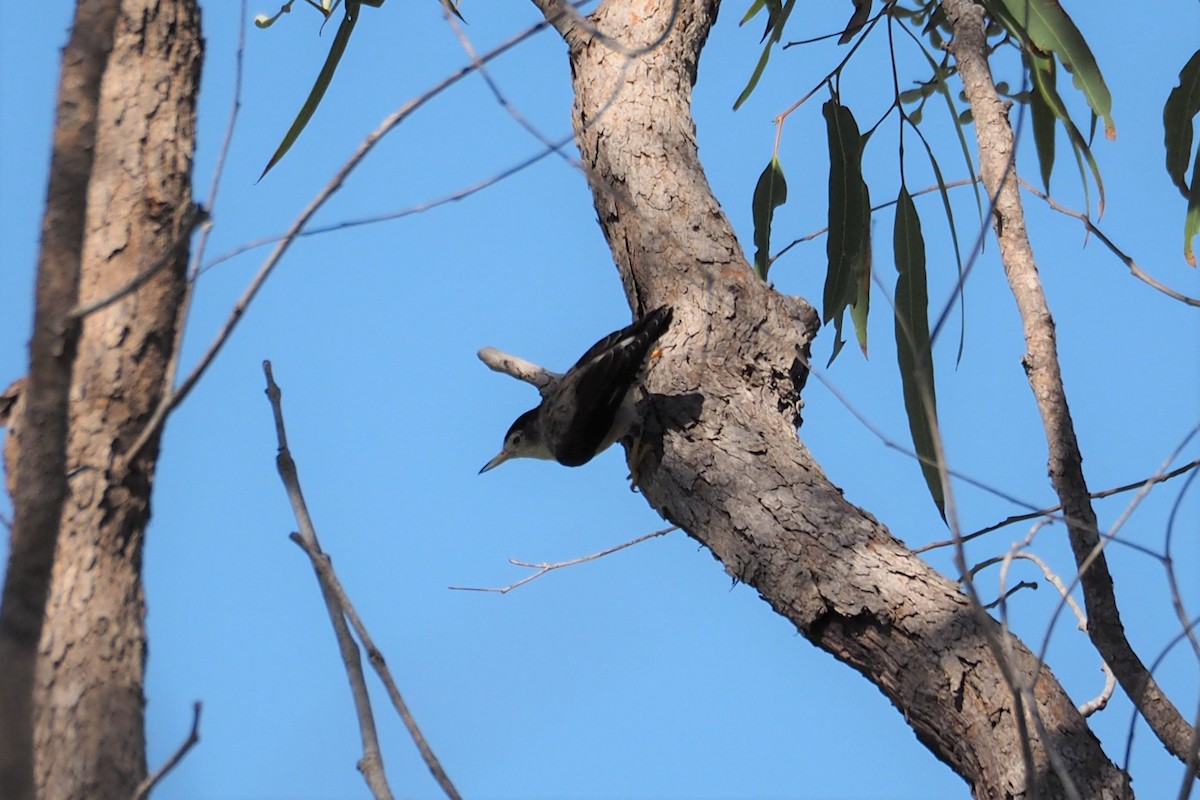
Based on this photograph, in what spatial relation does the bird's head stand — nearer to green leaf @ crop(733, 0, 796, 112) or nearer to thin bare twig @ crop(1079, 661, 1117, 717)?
green leaf @ crop(733, 0, 796, 112)

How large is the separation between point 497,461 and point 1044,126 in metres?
2.56

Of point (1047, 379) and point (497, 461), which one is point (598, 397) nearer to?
point (1047, 379)

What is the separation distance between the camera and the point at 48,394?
1058mm

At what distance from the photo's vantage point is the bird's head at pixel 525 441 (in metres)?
4.58

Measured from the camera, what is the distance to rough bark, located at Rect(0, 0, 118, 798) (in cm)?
95

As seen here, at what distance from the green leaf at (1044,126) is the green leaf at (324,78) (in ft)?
7.39

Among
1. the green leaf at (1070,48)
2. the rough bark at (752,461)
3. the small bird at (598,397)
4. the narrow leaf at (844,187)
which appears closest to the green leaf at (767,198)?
the narrow leaf at (844,187)

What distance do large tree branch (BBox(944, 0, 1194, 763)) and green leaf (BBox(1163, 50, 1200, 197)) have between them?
33.6 inches

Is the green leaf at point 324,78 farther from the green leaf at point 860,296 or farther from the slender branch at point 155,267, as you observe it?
the slender branch at point 155,267

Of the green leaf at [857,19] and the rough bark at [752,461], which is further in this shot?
the green leaf at [857,19]

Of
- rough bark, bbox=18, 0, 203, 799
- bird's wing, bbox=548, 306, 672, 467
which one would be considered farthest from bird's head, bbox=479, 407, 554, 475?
rough bark, bbox=18, 0, 203, 799

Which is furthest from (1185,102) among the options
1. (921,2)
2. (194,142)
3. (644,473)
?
(194,142)

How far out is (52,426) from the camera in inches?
41.4

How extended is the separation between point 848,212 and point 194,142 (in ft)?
9.49
